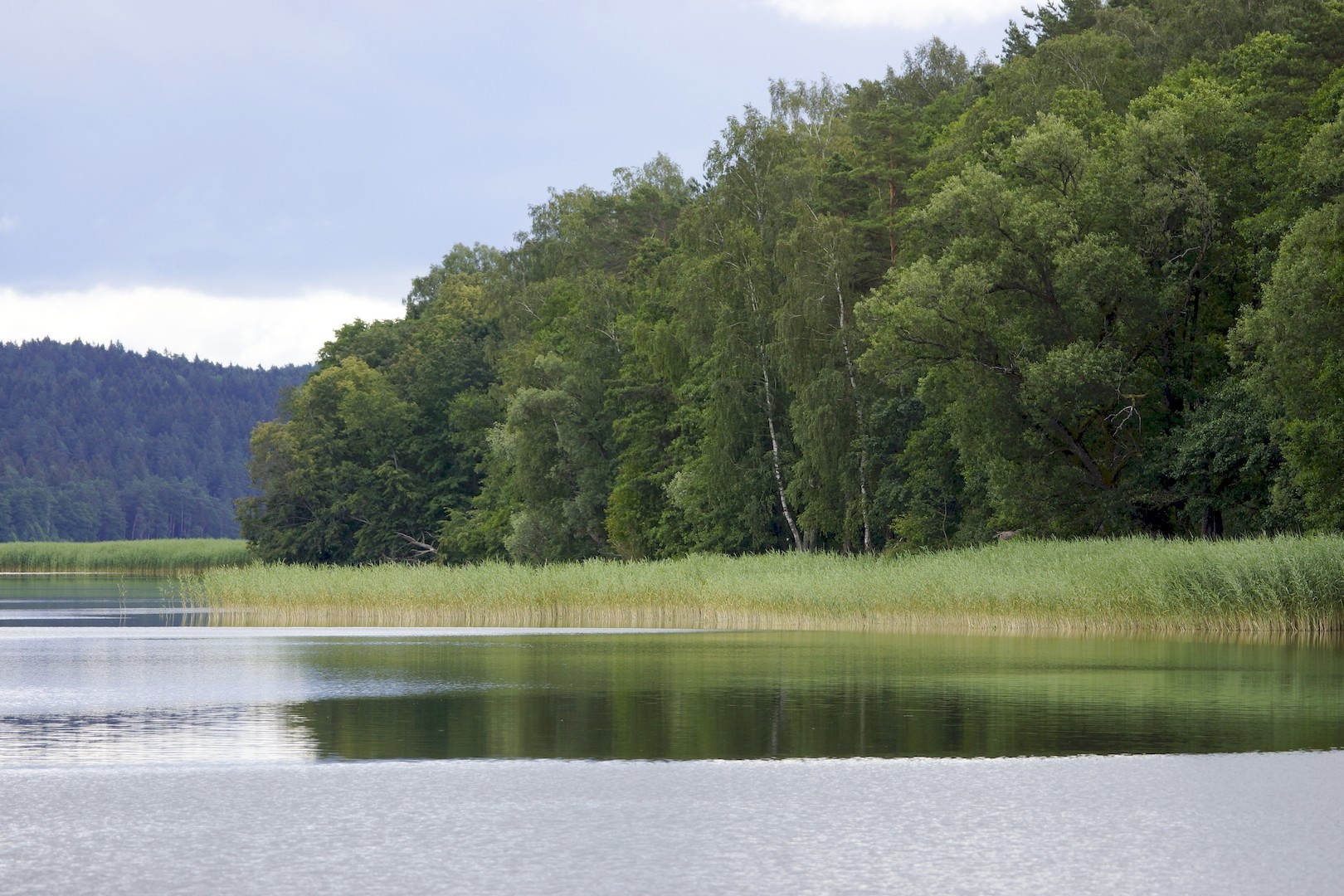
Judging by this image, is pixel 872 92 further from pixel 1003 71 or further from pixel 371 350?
pixel 371 350

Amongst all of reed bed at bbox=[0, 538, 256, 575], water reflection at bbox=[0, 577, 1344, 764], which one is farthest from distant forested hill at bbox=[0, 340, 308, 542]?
water reflection at bbox=[0, 577, 1344, 764]

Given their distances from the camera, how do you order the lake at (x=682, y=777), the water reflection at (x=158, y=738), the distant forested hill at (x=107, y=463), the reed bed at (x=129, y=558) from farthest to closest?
1. the distant forested hill at (x=107, y=463)
2. the reed bed at (x=129, y=558)
3. the water reflection at (x=158, y=738)
4. the lake at (x=682, y=777)

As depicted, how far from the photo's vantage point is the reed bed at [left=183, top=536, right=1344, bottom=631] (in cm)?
2547

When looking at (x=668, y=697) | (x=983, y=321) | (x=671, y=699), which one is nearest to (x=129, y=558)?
(x=983, y=321)

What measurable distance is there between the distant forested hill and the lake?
14786cm

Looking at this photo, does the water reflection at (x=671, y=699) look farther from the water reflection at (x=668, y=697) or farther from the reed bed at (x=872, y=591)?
the reed bed at (x=872, y=591)

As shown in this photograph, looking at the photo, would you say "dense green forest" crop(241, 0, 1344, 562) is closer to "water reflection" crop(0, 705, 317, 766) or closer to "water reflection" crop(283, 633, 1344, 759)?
"water reflection" crop(283, 633, 1344, 759)

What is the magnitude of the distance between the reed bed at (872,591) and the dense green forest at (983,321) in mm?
4777

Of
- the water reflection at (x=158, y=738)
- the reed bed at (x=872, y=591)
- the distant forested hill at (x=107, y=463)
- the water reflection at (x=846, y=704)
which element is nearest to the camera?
the water reflection at (x=158, y=738)

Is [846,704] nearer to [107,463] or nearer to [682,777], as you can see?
[682,777]

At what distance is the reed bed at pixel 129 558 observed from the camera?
84.4 m

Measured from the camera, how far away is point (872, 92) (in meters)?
61.7

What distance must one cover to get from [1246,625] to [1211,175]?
54.2 ft

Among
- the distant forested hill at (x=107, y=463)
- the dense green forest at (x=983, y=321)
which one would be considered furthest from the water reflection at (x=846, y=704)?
the distant forested hill at (x=107, y=463)
